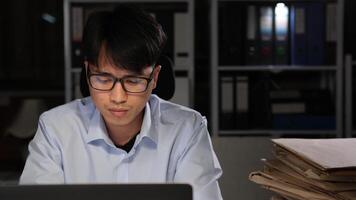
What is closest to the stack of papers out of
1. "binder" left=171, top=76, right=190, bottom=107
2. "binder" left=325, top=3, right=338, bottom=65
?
"binder" left=171, top=76, right=190, bottom=107

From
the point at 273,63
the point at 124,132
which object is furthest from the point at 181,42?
the point at 124,132

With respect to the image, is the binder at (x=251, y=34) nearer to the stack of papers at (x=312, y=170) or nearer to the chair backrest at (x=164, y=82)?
the chair backrest at (x=164, y=82)

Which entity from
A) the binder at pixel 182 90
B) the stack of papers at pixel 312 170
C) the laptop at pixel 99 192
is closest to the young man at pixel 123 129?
the stack of papers at pixel 312 170

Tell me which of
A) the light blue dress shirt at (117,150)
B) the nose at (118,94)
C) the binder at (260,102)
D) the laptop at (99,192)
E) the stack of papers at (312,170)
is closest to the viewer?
the laptop at (99,192)

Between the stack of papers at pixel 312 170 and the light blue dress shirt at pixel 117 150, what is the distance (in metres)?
0.27

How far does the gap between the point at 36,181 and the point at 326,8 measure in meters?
2.53

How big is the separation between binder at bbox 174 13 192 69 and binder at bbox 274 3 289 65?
55 centimetres

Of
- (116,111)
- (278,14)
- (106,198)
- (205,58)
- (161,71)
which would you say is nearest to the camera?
(106,198)

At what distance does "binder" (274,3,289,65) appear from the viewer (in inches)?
131

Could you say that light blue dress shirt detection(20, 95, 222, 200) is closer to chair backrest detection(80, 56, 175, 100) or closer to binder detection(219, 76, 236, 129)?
chair backrest detection(80, 56, 175, 100)

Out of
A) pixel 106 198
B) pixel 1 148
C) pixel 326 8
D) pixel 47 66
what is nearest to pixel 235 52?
pixel 326 8

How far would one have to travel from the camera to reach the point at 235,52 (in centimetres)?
339

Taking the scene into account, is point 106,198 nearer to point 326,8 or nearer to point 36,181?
point 36,181

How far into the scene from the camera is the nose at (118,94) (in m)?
1.22
